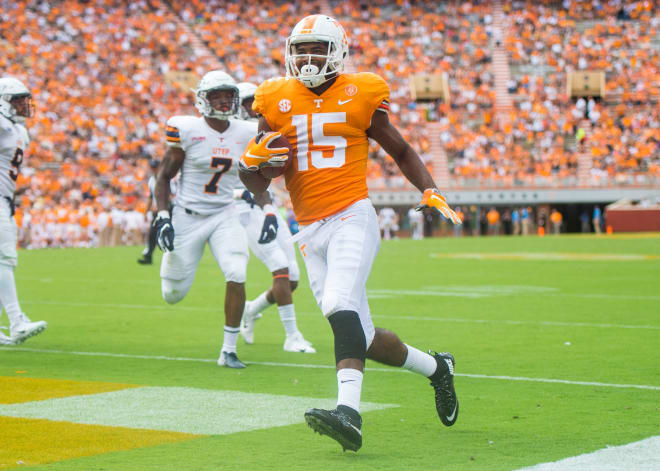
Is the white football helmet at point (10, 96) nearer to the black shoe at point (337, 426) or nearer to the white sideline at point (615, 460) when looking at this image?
the black shoe at point (337, 426)

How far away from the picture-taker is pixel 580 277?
16.0m

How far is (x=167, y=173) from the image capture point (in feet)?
25.5

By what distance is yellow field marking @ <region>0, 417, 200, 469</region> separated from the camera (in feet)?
14.4

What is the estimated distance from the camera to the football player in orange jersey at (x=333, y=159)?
4961 millimetres

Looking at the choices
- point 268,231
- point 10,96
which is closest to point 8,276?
point 10,96

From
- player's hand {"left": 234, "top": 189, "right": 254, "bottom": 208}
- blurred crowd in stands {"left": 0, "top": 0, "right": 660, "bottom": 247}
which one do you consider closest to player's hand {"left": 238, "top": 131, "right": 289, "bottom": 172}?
player's hand {"left": 234, "top": 189, "right": 254, "bottom": 208}

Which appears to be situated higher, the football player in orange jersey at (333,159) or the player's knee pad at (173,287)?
the football player in orange jersey at (333,159)

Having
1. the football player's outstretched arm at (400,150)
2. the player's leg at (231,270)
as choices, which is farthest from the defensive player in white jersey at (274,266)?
the football player's outstretched arm at (400,150)

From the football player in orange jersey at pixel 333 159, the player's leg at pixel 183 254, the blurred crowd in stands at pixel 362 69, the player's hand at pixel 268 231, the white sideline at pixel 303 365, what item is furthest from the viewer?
the blurred crowd in stands at pixel 362 69

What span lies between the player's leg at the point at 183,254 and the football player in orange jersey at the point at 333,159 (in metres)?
2.65

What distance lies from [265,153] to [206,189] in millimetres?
3064

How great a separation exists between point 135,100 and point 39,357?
2990 cm

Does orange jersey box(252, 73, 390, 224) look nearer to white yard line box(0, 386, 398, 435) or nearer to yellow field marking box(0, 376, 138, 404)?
white yard line box(0, 386, 398, 435)

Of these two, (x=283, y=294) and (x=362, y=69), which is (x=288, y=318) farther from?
(x=362, y=69)
